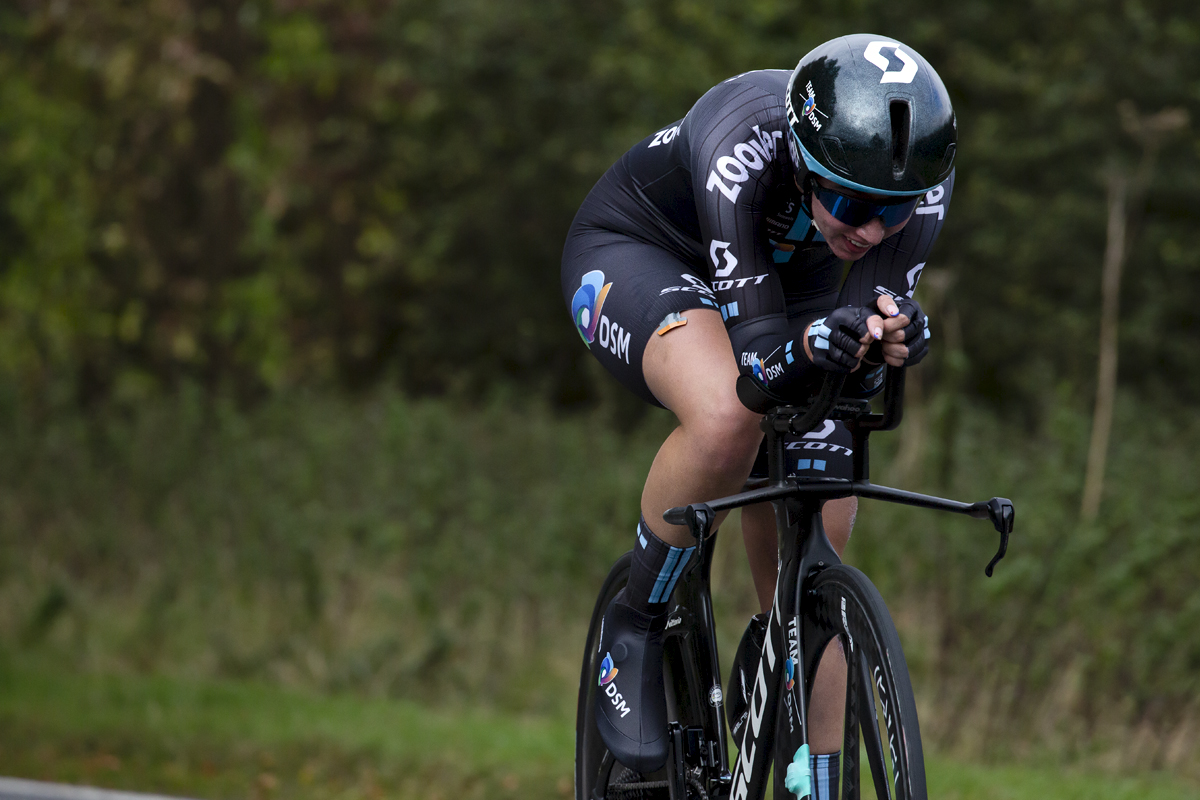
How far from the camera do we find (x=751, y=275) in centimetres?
299

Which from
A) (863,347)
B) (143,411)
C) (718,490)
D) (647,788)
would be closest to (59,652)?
(143,411)

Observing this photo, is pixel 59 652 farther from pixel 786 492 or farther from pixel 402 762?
pixel 786 492

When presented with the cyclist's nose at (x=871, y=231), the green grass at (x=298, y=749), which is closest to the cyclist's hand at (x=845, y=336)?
the cyclist's nose at (x=871, y=231)

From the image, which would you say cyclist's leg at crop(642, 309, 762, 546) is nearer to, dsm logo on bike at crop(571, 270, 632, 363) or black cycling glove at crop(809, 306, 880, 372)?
dsm logo on bike at crop(571, 270, 632, 363)

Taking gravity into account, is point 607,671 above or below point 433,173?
below

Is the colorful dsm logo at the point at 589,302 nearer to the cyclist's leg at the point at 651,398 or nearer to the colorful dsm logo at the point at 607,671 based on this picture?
the cyclist's leg at the point at 651,398

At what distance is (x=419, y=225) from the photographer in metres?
15.8

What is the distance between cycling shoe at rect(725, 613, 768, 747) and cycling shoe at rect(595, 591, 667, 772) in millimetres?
184

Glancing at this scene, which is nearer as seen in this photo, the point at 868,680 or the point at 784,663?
the point at 868,680

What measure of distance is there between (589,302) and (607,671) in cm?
94

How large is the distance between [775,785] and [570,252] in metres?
1.46

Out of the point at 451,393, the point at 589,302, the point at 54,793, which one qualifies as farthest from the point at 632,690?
the point at 451,393

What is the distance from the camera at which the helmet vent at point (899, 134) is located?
274cm

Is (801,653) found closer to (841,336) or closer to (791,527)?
(791,527)
